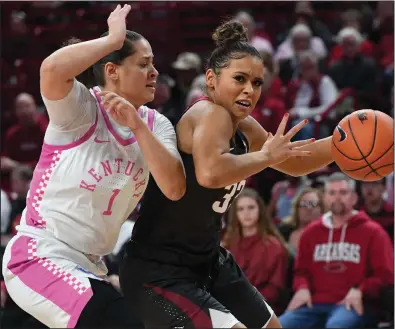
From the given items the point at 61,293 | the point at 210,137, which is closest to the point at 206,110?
the point at 210,137

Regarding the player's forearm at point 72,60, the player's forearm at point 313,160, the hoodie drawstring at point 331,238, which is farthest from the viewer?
the hoodie drawstring at point 331,238

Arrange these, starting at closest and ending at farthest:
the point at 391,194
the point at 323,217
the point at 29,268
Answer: the point at 29,268
the point at 323,217
the point at 391,194

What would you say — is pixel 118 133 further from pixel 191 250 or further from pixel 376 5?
pixel 376 5

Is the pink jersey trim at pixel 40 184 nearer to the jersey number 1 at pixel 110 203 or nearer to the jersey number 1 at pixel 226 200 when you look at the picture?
the jersey number 1 at pixel 110 203

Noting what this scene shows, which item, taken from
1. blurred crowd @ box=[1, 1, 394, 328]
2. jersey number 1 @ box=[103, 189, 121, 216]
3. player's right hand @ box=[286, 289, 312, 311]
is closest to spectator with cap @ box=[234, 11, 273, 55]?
blurred crowd @ box=[1, 1, 394, 328]

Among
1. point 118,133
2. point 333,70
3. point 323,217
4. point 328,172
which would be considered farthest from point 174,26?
point 118,133

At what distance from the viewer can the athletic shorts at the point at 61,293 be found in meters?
3.31

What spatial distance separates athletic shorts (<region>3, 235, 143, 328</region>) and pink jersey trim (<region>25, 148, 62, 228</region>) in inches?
3.7

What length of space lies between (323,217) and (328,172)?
62.5 inches

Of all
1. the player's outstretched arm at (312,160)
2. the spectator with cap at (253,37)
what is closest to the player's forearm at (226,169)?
the player's outstretched arm at (312,160)

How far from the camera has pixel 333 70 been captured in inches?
391

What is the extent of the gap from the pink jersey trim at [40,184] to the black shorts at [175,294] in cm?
48

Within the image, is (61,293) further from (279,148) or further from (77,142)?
(279,148)

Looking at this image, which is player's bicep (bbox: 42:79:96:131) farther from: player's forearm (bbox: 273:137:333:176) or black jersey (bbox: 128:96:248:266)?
player's forearm (bbox: 273:137:333:176)
